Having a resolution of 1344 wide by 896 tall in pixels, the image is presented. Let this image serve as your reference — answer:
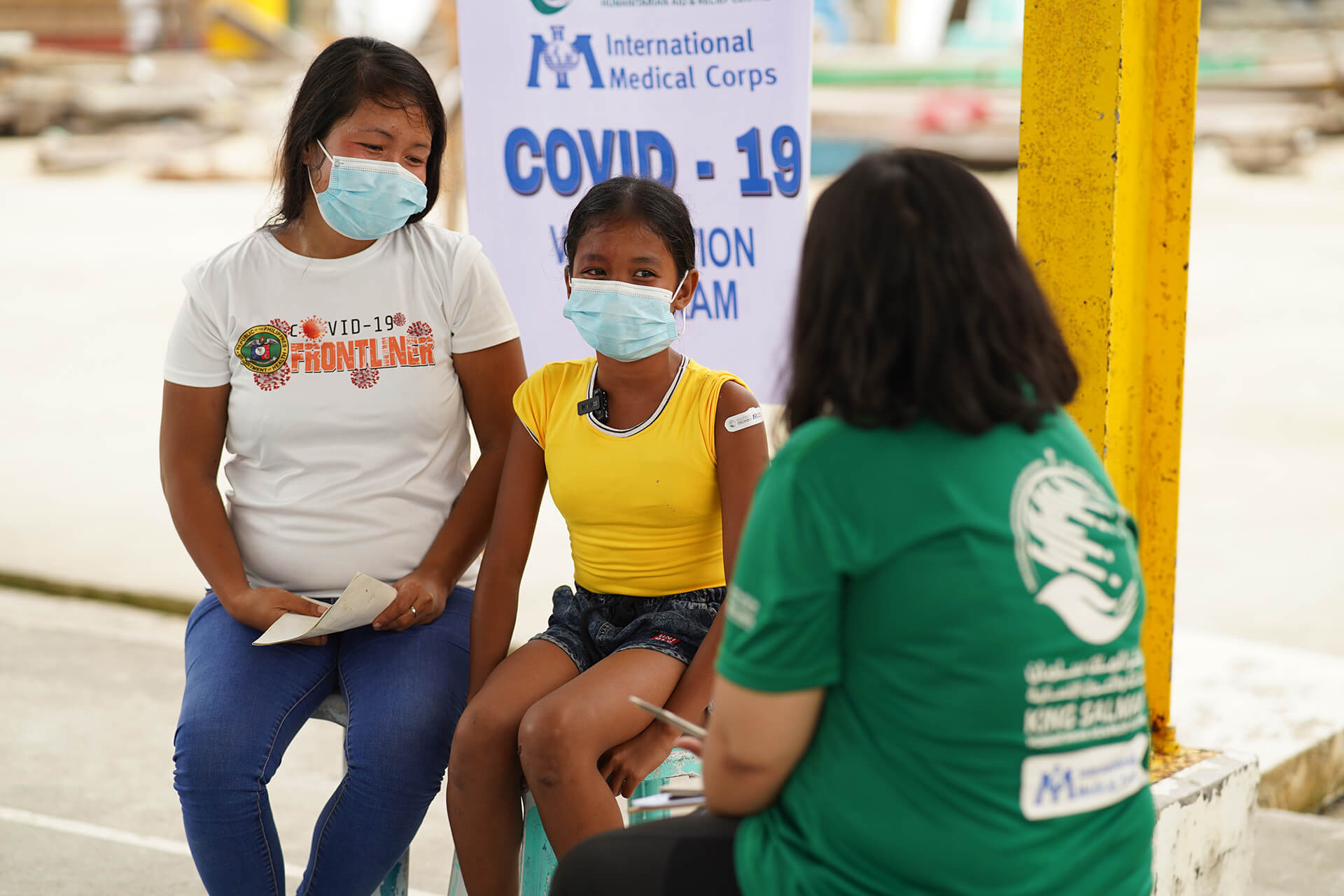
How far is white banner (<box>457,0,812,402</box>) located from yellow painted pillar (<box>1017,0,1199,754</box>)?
0.57m

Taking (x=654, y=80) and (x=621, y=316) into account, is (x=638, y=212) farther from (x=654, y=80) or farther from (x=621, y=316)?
(x=654, y=80)

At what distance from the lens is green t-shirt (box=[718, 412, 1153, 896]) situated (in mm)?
1236

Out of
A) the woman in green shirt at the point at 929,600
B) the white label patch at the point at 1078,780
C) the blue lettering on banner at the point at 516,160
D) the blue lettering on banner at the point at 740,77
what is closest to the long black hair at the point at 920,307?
the woman in green shirt at the point at 929,600

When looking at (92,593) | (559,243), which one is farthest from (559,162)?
(92,593)

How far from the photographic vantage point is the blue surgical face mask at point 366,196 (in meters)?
2.24

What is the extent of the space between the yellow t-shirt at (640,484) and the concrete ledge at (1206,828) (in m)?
0.84

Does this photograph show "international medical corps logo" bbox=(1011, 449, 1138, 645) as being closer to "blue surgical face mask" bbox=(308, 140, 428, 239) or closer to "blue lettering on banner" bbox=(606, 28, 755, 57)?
"blue surgical face mask" bbox=(308, 140, 428, 239)

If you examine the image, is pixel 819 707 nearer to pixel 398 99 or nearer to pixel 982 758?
pixel 982 758

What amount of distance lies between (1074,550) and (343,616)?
1236mm

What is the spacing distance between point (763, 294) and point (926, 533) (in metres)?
1.62

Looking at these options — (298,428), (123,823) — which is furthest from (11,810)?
(298,428)

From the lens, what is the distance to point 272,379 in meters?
2.28

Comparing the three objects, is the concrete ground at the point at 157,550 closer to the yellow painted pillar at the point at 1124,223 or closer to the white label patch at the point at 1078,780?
the yellow painted pillar at the point at 1124,223

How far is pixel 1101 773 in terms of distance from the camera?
1.31 m
